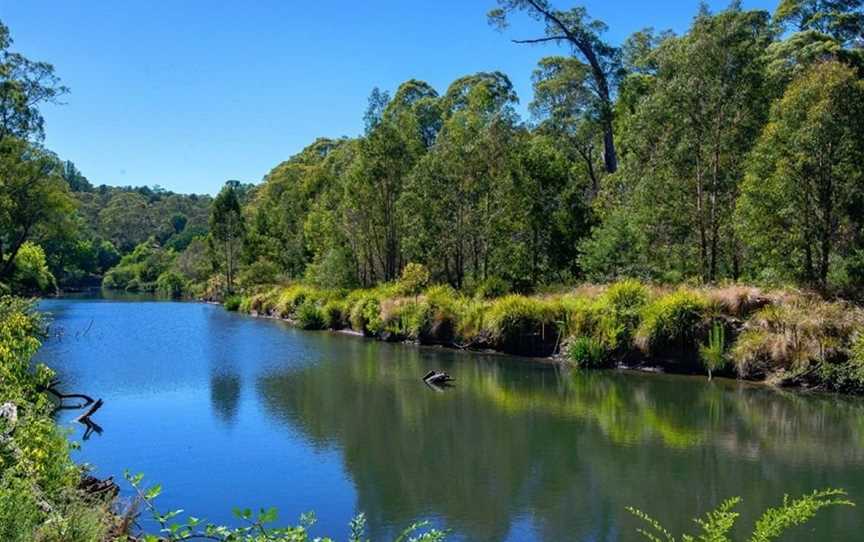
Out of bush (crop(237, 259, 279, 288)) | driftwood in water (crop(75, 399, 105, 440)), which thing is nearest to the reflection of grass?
driftwood in water (crop(75, 399, 105, 440))

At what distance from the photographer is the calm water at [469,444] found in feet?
37.6

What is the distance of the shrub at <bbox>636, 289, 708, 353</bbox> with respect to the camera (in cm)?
2300

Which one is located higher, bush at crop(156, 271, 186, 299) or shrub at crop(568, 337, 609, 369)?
bush at crop(156, 271, 186, 299)

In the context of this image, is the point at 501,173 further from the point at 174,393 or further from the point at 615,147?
the point at 174,393

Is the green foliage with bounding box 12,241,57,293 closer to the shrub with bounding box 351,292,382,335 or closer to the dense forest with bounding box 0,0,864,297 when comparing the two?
the dense forest with bounding box 0,0,864,297

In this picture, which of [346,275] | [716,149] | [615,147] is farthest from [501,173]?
[346,275]

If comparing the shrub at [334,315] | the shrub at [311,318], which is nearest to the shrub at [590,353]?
the shrub at [334,315]

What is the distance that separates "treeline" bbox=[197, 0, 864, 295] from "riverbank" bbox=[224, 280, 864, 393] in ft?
5.38

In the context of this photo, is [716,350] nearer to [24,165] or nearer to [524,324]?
[524,324]

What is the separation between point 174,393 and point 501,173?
19.2 meters

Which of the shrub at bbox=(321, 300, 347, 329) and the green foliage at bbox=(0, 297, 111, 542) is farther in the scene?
the shrub at bbox=(321, 300, 347, 329)

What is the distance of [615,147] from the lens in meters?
40.4

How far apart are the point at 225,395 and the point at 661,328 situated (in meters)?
13.4

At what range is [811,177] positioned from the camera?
72.8 feet
